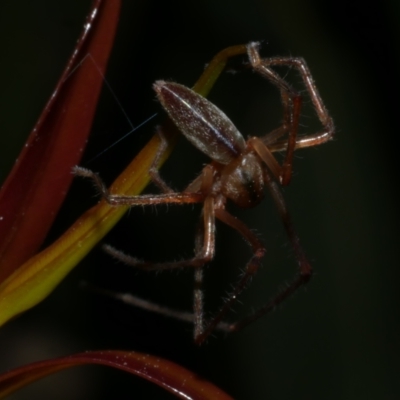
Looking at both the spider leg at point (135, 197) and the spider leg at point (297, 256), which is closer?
the spider leg at point (135, 197)

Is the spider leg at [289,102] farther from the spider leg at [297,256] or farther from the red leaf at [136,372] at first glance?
the red leaf at [136,372]

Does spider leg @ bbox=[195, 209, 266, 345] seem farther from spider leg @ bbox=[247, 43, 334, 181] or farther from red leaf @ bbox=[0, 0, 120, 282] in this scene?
red leaf @ bbox=[0, 0, 120, 282]

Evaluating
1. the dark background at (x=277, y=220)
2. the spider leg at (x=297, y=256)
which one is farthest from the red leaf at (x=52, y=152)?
the dark background at (x=277, y=220)

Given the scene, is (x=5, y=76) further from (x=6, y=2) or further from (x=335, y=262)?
(x=335, y=262)

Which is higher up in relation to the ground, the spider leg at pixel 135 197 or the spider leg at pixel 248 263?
the spider leg at pixel 135 197

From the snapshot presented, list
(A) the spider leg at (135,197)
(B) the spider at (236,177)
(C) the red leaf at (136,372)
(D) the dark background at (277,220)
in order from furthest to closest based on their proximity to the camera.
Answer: (D) the dark background at (277,220) → (B) the spider at (236,177) → (A) the spider leg at (135,197) → (C) the red leaf at (136,372)
